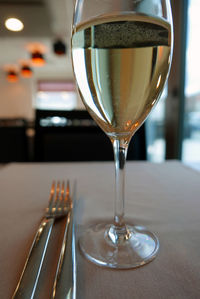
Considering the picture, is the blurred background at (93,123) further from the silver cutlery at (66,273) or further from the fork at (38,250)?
the silver cutlery at (66,273)

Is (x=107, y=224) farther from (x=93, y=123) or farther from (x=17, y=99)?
(x=17, y=99)

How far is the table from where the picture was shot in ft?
0.57

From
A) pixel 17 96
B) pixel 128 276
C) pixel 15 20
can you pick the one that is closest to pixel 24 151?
pixel 128 276

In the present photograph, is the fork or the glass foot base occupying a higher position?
the fork

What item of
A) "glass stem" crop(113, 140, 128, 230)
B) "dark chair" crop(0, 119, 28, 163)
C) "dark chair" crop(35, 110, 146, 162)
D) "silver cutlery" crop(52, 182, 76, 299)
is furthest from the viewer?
"dark chair" crop(0, 119, 28, 163)

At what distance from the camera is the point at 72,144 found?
101 cm

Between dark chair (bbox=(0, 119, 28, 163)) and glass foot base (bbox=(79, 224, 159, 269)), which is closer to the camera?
glass foot base (bbox=(79, 224, 159, 269))

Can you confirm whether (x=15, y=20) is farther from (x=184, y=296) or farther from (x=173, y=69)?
(x=184, y=296)

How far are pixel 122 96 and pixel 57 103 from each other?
7.97m

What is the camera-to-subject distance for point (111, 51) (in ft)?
0.81

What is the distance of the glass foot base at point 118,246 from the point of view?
0.21 metres

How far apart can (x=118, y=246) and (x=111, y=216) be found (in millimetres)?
85

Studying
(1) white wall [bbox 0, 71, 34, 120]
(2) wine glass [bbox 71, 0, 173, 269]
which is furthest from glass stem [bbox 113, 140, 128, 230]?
(1) white wall [bbox 0, 71, 34, 120]

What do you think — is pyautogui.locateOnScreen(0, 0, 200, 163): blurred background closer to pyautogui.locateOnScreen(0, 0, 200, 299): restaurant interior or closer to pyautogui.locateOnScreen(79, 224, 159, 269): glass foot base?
pyautogui.locateOnScreen(0, 0, 200, 299): restaurant interior
